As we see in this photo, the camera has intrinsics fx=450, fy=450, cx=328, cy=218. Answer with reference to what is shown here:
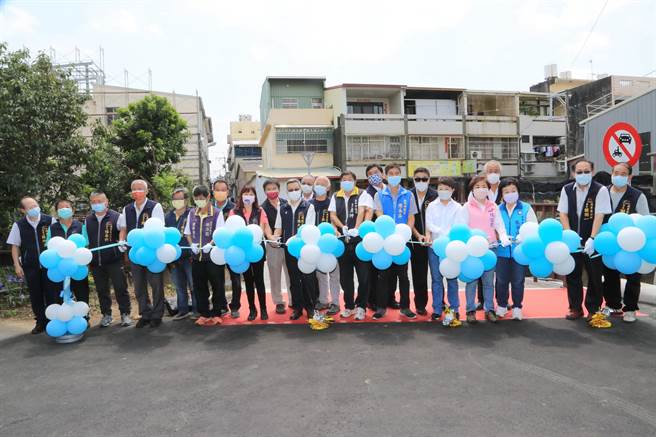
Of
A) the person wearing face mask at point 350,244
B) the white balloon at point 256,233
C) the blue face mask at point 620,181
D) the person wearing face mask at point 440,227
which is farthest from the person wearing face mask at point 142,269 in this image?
the blue face mask at point 620,181

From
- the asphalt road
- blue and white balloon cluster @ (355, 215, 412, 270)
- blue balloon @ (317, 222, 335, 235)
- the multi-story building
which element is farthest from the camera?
the multi-story building

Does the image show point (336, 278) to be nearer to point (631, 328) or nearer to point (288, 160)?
point (631, 328)

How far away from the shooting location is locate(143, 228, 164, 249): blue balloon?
191 inches

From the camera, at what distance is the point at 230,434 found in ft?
8.83

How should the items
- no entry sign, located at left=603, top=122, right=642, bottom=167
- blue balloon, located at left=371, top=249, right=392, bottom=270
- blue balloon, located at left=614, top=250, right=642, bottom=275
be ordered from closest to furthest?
blue balloon, located at left=614, top=250, right=642, bottom=275 < blue balloon, located at left=371, top=249, right=392, bottom=270 < no entry sign, located at left=603, top=122, right=642, bottom=167

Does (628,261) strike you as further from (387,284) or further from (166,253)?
(166,253)

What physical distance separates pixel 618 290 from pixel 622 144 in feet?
7.56

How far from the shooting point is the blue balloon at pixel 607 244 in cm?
457

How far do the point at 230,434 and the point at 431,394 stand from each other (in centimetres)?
141

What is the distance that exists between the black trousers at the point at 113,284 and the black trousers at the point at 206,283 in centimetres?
87

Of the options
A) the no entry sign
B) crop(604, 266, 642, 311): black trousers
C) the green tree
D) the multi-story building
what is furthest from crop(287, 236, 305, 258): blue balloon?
the multi-story building

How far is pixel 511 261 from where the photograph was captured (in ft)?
17.0

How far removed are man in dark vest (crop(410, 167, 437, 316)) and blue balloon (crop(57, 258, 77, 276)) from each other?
12.3ft

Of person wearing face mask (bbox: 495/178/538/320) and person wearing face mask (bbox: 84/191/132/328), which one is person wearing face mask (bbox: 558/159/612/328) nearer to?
person wearing face mask (bbox: 495/178/538/320)
